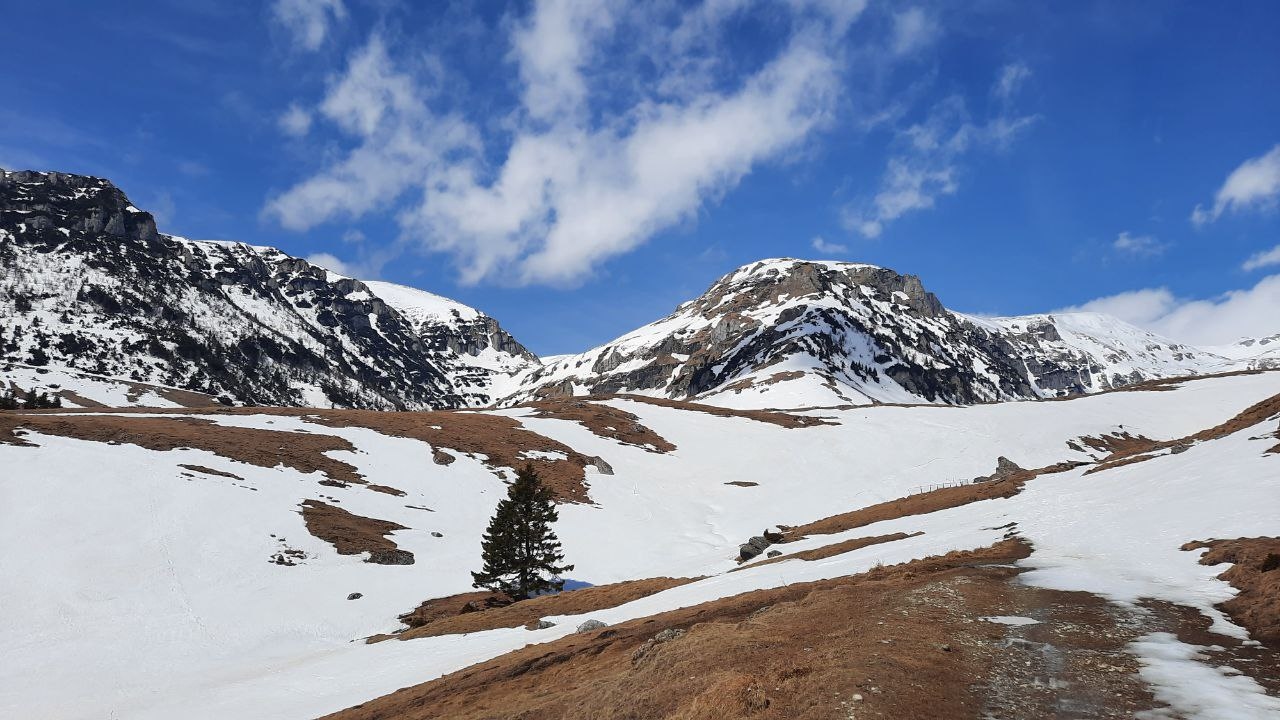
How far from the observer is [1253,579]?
16.4 m

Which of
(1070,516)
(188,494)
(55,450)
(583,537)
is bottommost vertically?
(1070,516)

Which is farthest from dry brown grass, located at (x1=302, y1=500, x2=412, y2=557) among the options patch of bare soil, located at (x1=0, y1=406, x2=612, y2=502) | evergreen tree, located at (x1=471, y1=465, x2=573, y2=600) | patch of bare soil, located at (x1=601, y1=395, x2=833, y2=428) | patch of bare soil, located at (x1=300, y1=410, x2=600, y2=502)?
patch of bare soil, located at (x1=601, y1=395, x2=833, y2=428)

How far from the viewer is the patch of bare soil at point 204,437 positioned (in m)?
50.9

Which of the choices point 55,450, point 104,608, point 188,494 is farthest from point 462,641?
point 55,450

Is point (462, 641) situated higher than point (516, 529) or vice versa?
point (516, 529)

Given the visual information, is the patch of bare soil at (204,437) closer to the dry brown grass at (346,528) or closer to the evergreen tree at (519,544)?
the dry brown grass at (346,528)

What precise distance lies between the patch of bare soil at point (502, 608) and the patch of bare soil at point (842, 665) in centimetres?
991

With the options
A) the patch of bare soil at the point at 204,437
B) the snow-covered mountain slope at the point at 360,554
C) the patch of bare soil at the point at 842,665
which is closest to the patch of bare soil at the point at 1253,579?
the snow-covered mountain slope at the point at 360,554

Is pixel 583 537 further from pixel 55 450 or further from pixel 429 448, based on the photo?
pixel 55 450

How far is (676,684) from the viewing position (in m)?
12.6

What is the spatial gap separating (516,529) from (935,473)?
199ft

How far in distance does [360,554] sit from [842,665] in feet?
129

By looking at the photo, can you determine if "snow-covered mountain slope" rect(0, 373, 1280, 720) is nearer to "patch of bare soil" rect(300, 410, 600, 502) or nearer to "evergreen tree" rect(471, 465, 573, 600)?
"patch of bare soil" rect(300, 410, 600, 502)

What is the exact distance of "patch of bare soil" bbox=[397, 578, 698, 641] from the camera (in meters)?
31.2
